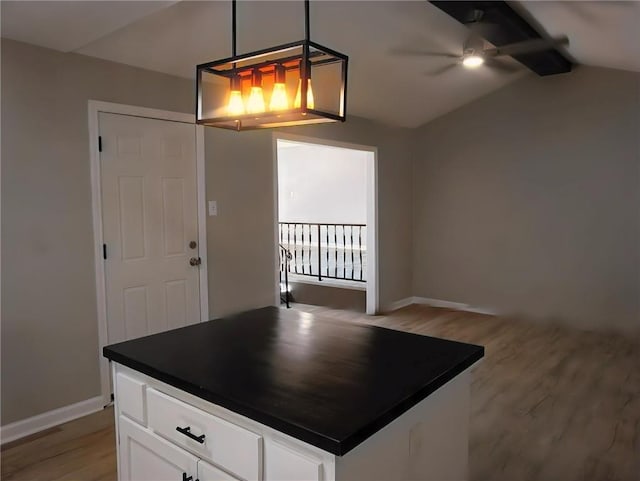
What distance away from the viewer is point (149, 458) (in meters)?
1.63

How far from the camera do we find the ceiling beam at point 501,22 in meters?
3.25

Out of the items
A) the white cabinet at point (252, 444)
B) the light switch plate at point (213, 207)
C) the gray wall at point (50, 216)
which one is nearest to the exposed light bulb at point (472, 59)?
the gray wall at point (50, 216)

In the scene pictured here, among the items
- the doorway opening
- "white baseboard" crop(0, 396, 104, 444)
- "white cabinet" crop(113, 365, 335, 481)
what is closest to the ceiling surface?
"white cabinet" crop(113, 365, 335, 481)

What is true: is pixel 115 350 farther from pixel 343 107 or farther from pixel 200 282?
pixel 200 282

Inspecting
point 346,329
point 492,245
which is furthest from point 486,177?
point 346,329

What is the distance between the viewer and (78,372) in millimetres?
3205

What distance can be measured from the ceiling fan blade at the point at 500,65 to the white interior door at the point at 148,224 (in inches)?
120

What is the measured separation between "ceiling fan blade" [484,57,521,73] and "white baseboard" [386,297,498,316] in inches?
110

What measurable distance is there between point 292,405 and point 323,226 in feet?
25.2

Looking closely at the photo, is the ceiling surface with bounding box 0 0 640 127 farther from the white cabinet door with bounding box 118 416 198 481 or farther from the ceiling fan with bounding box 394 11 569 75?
the white cabinet door with bounding box 118 416 198 481

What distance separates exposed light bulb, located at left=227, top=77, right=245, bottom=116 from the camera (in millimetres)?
1801

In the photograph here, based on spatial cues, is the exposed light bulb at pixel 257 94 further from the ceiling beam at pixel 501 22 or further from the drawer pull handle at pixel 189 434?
the ceiling beam at pixel 501 22

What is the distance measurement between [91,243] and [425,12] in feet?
9.44

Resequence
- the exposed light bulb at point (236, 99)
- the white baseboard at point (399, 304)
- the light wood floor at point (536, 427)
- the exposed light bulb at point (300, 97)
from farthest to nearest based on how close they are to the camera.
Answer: the white baseboard at point (399, 304) < the light wood floor at point (536, 427) < the exposed light bulb at point (236, 99) < the exposed light bulb at point (300, 97)
